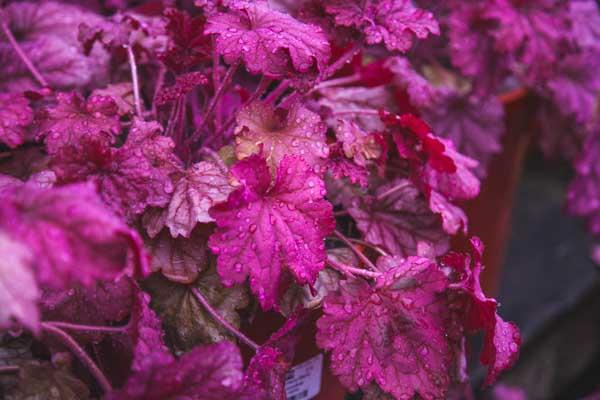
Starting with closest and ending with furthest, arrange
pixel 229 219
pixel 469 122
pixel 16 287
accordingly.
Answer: pixel 16 287
pixel 229 219
pixel 469 122

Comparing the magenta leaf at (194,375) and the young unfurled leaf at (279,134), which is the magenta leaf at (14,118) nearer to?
the young unfurled leaf at (279,134)

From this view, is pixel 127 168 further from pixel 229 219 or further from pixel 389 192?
pixel 389 192

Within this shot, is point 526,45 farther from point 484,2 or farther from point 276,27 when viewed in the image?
point 276,27

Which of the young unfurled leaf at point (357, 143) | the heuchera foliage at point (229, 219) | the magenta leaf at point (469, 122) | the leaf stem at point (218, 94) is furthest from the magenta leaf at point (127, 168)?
the magenta leaf at point (469, 122)

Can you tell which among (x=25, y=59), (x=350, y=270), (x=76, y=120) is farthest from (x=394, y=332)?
(x=25, y=59)

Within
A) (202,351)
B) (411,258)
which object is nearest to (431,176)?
(411,258)

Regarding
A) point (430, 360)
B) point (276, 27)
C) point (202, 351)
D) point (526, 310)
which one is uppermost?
point (276, 27)
